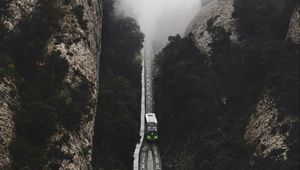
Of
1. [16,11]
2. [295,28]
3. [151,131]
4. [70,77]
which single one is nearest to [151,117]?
[151,131]

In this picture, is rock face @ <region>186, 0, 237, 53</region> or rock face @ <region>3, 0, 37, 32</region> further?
rock face @ <region>186, 0, 237, 53</region>

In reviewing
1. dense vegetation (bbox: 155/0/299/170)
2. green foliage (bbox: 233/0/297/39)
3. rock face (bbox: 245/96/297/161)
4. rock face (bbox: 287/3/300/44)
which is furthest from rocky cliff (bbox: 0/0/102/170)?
rock face (bbox: 287/3/300/44)

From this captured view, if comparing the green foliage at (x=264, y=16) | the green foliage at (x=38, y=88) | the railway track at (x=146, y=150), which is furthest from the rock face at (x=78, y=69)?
the green foliage at (x=264, y=16)

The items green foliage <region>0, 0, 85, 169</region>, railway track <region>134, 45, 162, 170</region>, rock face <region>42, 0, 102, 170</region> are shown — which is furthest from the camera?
railway track <region>134, 45, 162, 170</region>

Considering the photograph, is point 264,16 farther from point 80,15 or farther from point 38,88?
point 38,88

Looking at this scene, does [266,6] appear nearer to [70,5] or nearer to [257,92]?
[257,92]

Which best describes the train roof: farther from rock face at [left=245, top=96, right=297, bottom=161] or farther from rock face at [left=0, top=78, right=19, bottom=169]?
rock face at [left=0, top=78, right=19, bottom=169]

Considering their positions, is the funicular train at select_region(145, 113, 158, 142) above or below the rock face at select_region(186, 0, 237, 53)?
below
